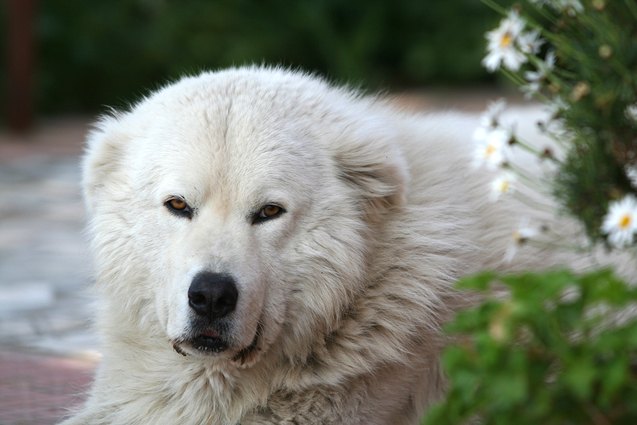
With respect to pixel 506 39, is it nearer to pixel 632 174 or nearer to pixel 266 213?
pixel 632 174

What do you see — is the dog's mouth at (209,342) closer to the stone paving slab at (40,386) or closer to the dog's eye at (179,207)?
the dog's eye at (179,207)

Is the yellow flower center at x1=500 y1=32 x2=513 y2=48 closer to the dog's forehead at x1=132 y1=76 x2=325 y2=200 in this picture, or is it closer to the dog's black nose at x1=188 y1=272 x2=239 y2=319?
the dog's forehead at x1=132 y1=76 x2=325 y2=200

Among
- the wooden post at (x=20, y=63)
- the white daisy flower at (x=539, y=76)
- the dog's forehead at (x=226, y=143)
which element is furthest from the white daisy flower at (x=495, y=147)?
the wooden post at (x=20, y=63)

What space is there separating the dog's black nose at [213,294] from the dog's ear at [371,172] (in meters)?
0.63

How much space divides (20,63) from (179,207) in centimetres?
998

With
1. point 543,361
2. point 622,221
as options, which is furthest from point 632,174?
point 543,361

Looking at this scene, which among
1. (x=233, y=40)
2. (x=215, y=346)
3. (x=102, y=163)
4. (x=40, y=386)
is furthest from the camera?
(x=233, y=40)

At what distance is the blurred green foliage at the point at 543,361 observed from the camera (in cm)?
223

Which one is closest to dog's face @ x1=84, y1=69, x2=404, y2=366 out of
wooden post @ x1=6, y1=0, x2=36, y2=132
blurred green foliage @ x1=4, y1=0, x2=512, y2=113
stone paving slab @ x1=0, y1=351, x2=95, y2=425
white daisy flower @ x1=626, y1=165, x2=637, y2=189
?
stone paving slab @ x1=0, y1=351, x2=95, y2=425

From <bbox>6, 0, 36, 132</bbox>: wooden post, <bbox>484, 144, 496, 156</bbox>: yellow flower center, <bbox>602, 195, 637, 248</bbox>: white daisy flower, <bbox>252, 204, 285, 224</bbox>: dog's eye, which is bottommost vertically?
<bbox>6, 0, 36, 132</bbox>: wooden post

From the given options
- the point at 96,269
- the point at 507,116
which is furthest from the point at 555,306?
the point at 507,116

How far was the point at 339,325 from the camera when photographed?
→ 349 centimetres

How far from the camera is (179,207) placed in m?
3.46

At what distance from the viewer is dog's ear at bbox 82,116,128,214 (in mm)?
3738
